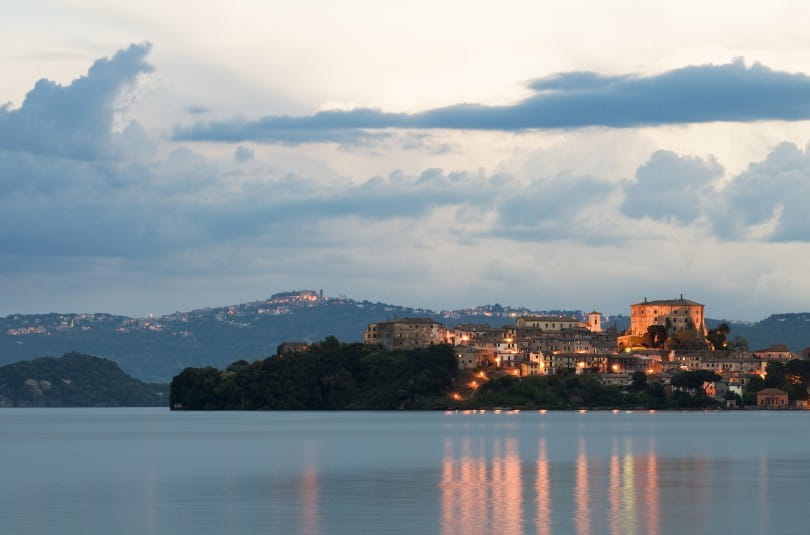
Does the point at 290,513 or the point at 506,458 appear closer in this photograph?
the point at 290,513

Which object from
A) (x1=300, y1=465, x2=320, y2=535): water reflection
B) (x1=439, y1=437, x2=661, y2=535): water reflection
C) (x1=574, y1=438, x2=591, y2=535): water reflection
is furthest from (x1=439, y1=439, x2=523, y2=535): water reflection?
(x1=300, y1=465, x2=320, y2=535): water reflection

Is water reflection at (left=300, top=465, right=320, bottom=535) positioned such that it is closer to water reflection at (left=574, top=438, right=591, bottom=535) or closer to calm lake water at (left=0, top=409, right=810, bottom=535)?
calm lake water at (left=0, top=409, right=810, bottom=535)

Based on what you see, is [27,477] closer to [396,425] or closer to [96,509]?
[96,509]

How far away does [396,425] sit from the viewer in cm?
16262

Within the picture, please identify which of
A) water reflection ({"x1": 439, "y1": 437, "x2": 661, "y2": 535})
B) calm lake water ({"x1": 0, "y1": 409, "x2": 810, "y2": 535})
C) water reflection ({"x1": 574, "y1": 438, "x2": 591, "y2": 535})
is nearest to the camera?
water reflection ({"x1": 574, "y1": 438, "x2": 591, "y2": 535})

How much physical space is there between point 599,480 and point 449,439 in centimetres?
5300

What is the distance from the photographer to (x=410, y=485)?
6806 cm

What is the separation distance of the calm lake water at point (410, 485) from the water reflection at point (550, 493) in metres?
0.10

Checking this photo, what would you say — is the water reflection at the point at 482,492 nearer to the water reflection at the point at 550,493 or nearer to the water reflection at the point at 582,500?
the water reflection at the point at 550,493

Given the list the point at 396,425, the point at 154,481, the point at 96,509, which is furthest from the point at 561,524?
the point at 396,425

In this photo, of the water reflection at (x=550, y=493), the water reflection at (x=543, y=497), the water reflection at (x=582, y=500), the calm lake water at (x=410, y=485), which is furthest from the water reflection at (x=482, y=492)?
the water reflection at (x=582, y=500)

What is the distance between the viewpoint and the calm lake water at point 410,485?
167 ft

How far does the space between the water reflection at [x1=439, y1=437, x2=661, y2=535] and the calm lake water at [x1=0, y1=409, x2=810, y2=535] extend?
10 centimetres

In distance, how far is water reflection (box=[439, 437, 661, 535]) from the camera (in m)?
49.9
